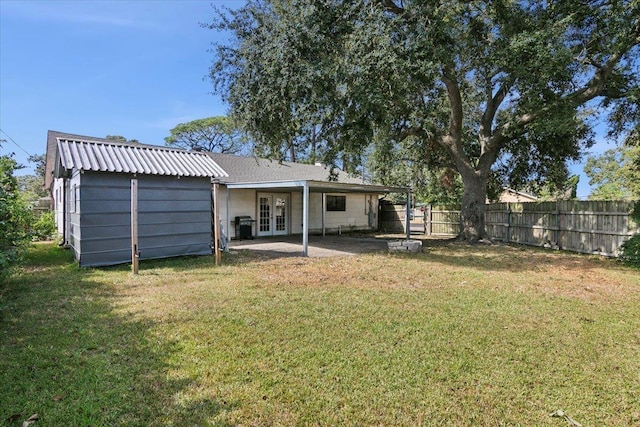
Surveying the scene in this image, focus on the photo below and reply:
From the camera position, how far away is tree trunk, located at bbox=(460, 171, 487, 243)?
13797 millimetres

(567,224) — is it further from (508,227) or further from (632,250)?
(632,250)

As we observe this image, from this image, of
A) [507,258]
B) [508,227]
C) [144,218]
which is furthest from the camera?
[508,227]

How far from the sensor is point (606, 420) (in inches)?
103

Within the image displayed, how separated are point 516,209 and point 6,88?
82.2 ft

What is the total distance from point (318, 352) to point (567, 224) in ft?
39.6

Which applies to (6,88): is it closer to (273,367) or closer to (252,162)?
(252,162)

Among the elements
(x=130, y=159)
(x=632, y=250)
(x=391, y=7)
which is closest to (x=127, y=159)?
(x=130, y=159)

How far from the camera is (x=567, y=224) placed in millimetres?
12289

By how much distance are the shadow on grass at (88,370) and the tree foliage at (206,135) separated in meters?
35.5

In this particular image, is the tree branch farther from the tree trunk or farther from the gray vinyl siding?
the gray vinyl siding

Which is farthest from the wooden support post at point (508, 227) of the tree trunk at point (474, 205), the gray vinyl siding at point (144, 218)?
the gray vinyl siding at point (144, 218)

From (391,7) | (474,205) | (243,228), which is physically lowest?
(243,228)

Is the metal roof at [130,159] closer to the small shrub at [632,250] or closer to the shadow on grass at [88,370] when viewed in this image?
the shadow on grass at [88,370]

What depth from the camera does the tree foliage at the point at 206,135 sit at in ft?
130
